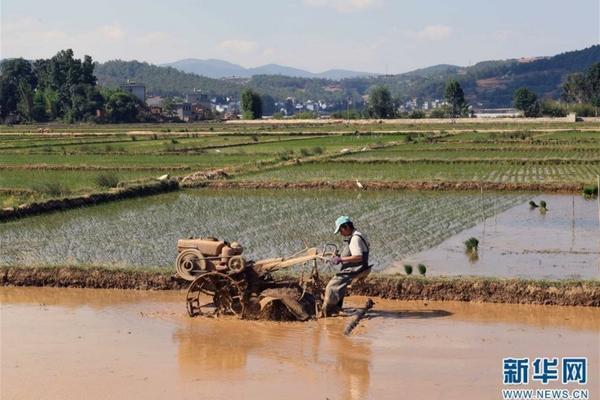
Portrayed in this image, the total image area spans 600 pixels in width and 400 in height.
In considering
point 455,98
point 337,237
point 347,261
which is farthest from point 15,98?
point 347,261

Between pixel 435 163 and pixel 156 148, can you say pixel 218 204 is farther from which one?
pixel 156 148

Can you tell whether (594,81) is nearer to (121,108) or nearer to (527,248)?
(121,108)

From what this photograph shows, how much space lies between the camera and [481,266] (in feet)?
41.6

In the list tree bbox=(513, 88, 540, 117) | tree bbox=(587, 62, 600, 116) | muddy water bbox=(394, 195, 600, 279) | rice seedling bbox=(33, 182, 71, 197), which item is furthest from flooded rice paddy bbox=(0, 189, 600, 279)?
tree bbox=(587, 62, 600, 116)

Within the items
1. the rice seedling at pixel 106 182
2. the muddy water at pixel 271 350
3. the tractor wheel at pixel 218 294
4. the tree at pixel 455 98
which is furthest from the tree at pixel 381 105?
the tractor wheel at pixel 218 294

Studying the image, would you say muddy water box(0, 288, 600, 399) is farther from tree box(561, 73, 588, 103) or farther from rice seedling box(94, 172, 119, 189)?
tree box(561, 73, 588, 103)

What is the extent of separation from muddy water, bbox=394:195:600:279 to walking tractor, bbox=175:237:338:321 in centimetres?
295

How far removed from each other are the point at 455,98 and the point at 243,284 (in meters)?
87.9

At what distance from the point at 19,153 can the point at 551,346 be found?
30330 mm

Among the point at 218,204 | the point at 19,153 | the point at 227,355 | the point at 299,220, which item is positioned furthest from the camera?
the point at 19,153

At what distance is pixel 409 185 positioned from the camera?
2250 cm

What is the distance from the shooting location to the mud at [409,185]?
22.1 meters

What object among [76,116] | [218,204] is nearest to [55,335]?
[218,204]

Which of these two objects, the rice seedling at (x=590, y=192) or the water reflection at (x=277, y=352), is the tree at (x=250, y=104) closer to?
the rice seedling at (x=590, y=192)
